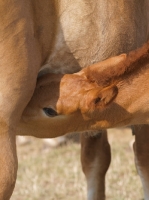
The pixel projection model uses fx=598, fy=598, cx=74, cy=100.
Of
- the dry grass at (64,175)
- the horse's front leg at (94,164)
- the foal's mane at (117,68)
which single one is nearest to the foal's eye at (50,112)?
the foal's mane at (117,68)

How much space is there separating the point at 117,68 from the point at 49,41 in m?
0.40

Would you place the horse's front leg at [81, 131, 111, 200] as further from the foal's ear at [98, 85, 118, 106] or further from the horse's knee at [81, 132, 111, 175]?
the foal's ear at [98, 85, 118, 106]

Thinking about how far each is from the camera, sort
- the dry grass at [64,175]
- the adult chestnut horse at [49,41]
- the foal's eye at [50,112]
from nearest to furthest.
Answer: the adult chestnut horse at [49,41] → the foal's eye at [50,112] → the dry grass at [64,175]

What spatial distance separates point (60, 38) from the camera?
9.67ft

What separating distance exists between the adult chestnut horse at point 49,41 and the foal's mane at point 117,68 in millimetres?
89

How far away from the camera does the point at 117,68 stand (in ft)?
10.1

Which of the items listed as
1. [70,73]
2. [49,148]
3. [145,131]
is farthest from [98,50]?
[49,148]

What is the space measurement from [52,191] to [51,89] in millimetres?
2039

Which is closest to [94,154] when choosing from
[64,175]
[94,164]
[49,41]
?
[94,164]

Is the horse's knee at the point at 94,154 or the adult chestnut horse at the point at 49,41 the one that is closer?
the adult chestnut horse at the point at 49,41

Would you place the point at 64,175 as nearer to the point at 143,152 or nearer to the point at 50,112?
the point at 143,152

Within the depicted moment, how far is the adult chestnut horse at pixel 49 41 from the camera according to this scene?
2.68m

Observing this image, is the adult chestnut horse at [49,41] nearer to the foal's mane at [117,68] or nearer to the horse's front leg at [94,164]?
the foal's mane at [117,68]

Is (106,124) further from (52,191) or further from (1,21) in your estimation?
(52,191)
